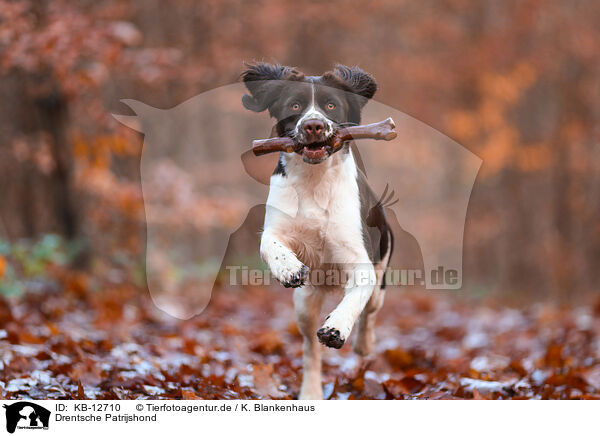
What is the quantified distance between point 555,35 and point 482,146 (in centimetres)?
263

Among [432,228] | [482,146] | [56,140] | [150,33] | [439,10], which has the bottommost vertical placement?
[56,140]

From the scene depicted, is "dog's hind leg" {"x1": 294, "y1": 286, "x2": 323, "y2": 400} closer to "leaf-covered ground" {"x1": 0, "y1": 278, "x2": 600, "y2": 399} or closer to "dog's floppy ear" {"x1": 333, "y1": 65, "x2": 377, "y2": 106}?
"leaf-covered ground" {"x1": 0, "y1": 278, "x2": 600, "y2": 399}

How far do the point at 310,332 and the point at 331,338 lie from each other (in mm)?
1075

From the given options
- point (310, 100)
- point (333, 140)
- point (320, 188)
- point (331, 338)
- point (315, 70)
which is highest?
point (315, 70)

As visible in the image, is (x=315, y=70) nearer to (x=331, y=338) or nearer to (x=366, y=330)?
(x=366, y=330)

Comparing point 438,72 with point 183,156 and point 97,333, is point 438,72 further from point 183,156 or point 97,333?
point 97,333

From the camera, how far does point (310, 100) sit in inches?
149

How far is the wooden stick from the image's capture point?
3688 mm

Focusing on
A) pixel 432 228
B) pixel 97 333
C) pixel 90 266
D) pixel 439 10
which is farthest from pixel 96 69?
pixel 439 10

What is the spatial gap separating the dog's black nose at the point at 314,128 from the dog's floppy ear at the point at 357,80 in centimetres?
51

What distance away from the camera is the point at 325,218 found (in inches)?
153
